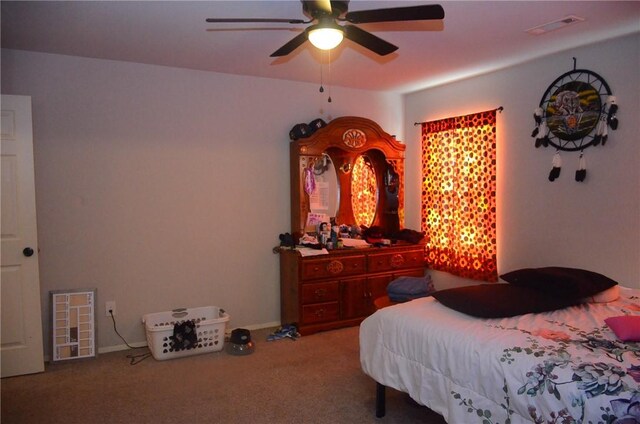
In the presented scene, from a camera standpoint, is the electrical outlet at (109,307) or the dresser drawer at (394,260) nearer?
the electrical outlet at (109,307)

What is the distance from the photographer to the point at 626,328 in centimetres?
203

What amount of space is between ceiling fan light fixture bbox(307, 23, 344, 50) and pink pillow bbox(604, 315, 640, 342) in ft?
6.45

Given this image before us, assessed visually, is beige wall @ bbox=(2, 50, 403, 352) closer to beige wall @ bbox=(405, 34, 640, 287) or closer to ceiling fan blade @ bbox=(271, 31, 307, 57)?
ceiling fan blade @ bbox=(271, 31, 307, 57)

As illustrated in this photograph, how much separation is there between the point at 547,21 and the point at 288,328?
3.23 metres

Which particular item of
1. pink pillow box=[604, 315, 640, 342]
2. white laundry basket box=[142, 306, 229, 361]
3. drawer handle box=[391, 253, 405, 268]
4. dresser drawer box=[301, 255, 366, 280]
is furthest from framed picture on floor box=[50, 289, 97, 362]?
pink pillow box=[604, 315, 640, 342]

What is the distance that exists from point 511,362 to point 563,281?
0.98 metres

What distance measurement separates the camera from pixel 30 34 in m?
3.09

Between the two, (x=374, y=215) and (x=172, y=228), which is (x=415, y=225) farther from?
(x=172, y=228)

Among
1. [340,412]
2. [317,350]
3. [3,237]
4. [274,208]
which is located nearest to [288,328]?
[317,350]

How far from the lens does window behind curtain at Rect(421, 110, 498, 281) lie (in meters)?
4.26

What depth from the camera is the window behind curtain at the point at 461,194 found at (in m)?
4.26

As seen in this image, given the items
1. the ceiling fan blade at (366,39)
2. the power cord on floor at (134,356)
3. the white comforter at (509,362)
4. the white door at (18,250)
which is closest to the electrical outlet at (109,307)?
the power cord on floor at (134,356)

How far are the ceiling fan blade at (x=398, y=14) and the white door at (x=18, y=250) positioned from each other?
258 cm

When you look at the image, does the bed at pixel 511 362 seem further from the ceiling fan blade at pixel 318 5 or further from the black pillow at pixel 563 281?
the ceiling fan blade at pixel 318 5
